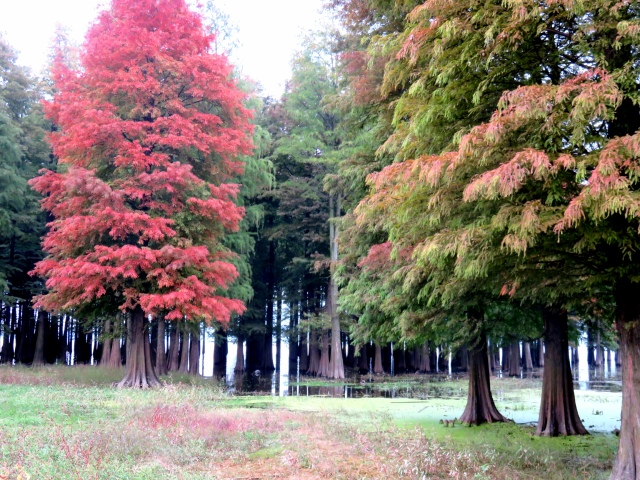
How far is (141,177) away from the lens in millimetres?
18250

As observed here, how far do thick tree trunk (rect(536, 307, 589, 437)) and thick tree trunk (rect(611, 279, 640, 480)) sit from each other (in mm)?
3653

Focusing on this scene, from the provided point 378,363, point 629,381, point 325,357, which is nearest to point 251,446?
point 629,381

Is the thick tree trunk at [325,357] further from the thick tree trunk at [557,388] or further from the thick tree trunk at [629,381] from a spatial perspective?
the thick tree trunk at [629,381]

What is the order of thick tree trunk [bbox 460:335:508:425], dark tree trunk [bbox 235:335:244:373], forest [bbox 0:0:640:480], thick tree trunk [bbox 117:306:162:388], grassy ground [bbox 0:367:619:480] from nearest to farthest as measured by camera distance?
forest [bbox 0:0:640:480], grassy ground [bbox 0:367:619:480], thick tree trunk [bbox 460:335:508:425], thick tree trunk [bbox 117:306:162:388], dark tree trunk [bbox 235:335:244:373]

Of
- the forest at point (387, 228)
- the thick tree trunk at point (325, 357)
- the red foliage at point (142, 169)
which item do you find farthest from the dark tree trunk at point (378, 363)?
the red foliage at point (142, 169)

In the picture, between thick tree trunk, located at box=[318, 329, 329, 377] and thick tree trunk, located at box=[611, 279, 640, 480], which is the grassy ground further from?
thick tree trunk, located at box=[318, 329, 329, 377]

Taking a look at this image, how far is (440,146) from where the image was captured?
7.37 m

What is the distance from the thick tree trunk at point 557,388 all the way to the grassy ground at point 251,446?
1.54 ft

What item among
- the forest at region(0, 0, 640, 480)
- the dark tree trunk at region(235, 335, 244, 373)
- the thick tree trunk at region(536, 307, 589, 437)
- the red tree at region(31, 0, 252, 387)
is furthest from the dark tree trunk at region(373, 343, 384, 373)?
the thick tree trunk at region(536, 307, 589, 437)

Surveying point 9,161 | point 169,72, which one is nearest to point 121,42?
point 169,72

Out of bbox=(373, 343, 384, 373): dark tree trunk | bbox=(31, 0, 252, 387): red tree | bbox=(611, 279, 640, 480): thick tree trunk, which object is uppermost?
bbox=(31, 0, 252, 387): red tree

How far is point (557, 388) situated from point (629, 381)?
4694mm

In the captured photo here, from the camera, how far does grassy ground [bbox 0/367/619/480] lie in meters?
6.62

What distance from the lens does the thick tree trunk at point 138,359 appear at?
18250 millimetres
